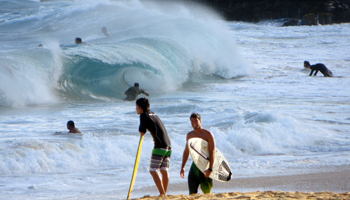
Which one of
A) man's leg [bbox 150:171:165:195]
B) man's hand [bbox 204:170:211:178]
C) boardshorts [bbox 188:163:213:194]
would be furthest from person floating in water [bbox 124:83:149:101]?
man's hand [bbox 204:170:211:178]

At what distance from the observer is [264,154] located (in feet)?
23.2

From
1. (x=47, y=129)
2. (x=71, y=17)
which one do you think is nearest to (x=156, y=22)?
(x=71, y=17)

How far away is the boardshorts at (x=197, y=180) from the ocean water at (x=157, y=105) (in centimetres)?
115

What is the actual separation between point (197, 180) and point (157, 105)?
7.46 m

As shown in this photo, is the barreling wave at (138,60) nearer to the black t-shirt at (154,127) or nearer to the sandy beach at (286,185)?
the sandy beach at (286,185)

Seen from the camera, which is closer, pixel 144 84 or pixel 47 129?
pixel 47 129

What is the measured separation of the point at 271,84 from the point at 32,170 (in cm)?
1081

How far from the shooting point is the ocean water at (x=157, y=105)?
6.07 metres

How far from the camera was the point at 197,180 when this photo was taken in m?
4.00

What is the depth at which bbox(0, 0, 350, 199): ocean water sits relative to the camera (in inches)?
239

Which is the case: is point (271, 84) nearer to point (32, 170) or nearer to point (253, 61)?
point (253, 61)

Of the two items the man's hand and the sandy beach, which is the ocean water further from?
the man's hand

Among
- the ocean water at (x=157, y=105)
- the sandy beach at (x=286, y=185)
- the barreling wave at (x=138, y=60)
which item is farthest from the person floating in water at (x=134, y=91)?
the sandy beach at (x=286, y=185)

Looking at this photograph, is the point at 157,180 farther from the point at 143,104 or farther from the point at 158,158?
the point at 143,104
